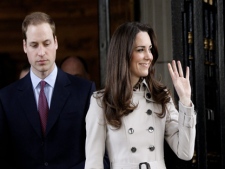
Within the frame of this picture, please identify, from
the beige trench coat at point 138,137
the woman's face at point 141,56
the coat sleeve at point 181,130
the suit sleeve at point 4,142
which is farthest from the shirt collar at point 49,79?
the coat sleeve at point 181,130

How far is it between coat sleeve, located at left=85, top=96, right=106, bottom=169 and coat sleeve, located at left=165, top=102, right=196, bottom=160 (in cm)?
41

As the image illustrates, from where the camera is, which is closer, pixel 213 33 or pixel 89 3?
pixel 213 33

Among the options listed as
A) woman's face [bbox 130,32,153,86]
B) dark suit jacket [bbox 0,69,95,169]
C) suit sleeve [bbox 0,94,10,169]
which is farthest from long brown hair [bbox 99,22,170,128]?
suit sleeve [bbox 0,94,10,169]

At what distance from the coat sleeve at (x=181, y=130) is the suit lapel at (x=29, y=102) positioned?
0.87 meters

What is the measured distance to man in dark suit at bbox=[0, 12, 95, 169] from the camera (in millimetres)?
4699

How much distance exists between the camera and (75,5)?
9.10m

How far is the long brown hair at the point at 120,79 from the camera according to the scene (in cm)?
428

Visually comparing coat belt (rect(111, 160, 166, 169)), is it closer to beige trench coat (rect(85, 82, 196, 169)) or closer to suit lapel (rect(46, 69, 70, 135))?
beige trench coat (rect(85, 82, 196, 169))

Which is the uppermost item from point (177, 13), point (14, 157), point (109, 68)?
point (177, 13)

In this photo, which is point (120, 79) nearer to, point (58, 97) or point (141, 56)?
point (141, 56)

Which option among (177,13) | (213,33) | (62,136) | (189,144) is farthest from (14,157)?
(213,33)

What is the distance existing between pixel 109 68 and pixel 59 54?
4.95 m

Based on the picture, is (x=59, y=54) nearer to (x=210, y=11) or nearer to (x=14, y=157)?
(x=210, y=11)

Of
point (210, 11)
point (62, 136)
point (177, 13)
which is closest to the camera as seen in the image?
point (62, 136)
